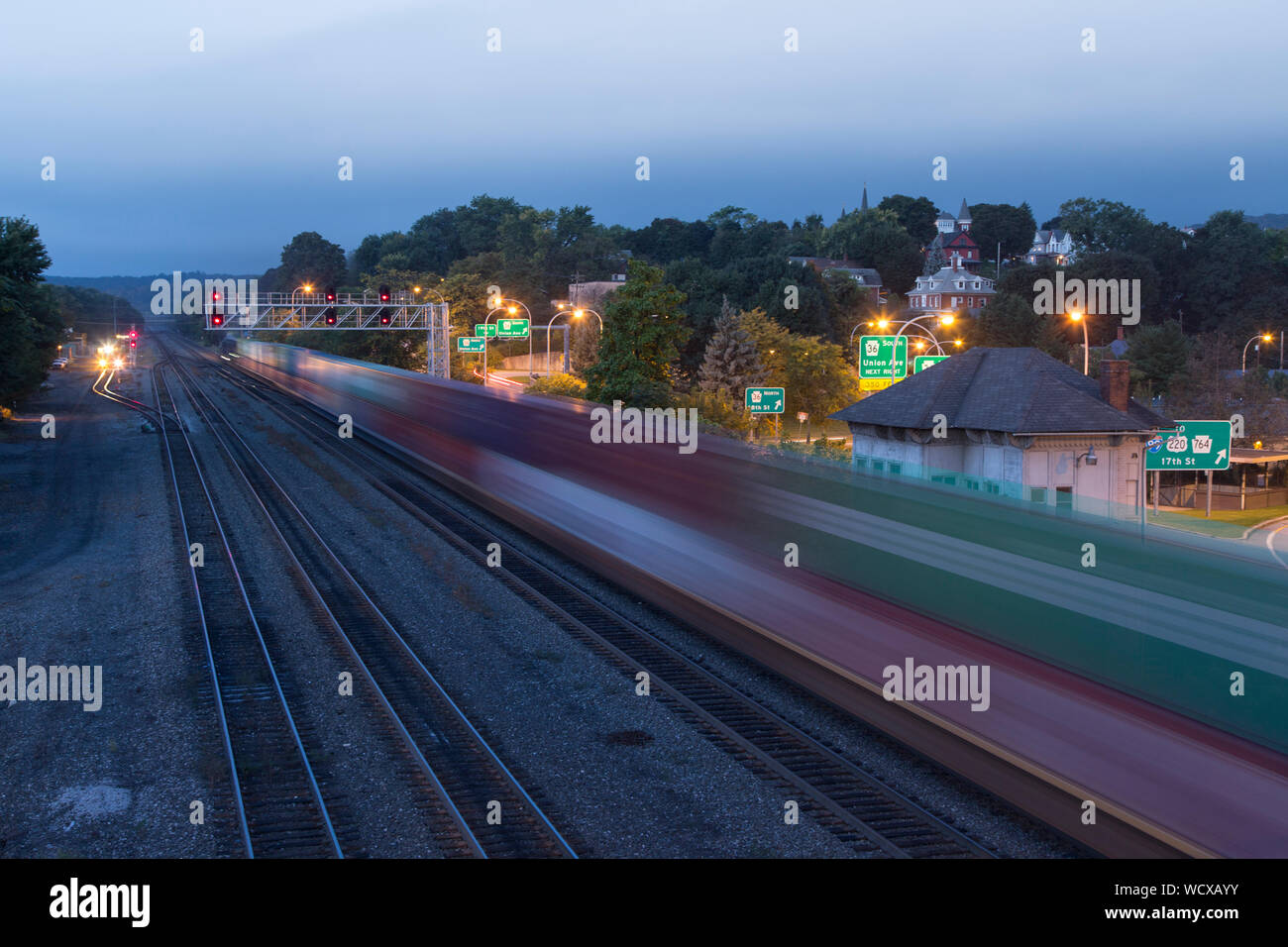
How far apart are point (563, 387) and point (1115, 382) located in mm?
24884

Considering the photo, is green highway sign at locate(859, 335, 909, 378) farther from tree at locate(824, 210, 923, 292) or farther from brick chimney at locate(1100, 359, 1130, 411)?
tree at locate(824, 210, 923, 292)

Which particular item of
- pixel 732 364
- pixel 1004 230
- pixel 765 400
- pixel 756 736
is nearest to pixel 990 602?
pixel 756 736

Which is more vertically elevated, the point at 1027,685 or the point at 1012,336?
the point at 1012,336

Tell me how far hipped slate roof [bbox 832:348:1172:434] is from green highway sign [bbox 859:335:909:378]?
105 centimetres

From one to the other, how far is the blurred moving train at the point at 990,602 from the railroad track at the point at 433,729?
302 cm

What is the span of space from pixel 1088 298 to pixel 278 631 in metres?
92.8

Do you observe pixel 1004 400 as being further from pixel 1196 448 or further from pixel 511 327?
pixel 511 327

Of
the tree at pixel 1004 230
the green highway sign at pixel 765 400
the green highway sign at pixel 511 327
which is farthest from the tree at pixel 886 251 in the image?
the green highway sign at pixel 765 400

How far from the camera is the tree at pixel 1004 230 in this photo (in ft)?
564

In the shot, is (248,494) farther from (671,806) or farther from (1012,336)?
(1012,336)

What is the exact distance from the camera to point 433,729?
32.9 ft

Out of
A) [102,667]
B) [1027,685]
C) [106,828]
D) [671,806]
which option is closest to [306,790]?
[106,828]

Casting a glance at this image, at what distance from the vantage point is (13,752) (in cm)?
962
